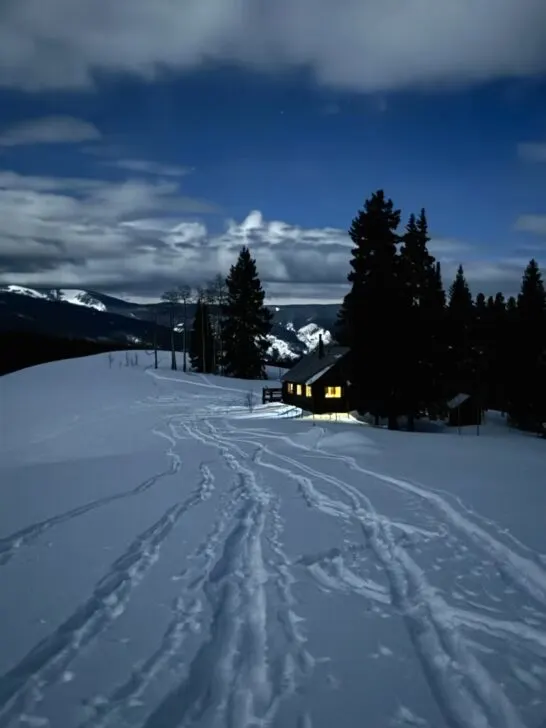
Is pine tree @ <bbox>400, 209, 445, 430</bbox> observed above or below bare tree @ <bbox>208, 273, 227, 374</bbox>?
below

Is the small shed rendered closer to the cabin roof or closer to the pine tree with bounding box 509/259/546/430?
the pine tree with bounding box 509/259/546/430

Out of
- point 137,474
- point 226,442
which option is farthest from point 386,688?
point 226,442

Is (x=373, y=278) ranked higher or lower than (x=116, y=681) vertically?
higher

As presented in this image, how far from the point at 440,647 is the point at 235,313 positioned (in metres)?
51.7

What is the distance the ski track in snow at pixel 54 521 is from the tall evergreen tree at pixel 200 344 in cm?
4915

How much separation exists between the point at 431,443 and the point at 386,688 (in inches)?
712

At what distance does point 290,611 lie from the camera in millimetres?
6055

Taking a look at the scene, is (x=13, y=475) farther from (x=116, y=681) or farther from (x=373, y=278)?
(x=373, y=278)

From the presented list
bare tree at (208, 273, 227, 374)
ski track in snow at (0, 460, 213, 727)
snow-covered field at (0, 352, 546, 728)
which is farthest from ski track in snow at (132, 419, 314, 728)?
bare tree at (208, 273, 227, 374)

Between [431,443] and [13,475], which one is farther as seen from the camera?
[431,443]

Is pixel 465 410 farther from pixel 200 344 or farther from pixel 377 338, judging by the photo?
pixel 200 344

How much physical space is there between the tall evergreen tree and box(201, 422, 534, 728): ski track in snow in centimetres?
5494

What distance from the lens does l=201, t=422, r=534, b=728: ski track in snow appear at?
4246 mm

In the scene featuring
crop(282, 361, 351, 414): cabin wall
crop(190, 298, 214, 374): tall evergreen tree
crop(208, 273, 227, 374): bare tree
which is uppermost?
crop(208, 273, 227, 374): bare tree
